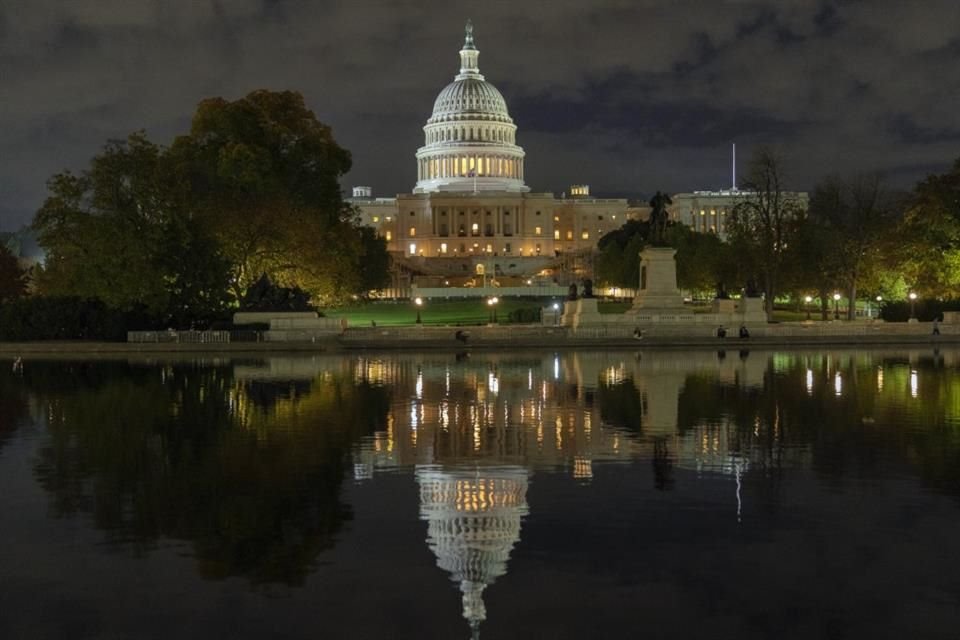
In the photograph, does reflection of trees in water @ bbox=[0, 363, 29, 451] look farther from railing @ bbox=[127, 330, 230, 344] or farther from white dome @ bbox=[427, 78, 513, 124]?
white dome @ bbox=[427, 78, 513, 124]

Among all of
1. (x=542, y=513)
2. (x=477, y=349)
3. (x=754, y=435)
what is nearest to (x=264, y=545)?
(x=542, y=513)

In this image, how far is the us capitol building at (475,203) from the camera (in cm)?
17788

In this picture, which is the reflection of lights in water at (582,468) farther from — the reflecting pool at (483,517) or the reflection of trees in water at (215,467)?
the reflection of trees in water at (215,467)

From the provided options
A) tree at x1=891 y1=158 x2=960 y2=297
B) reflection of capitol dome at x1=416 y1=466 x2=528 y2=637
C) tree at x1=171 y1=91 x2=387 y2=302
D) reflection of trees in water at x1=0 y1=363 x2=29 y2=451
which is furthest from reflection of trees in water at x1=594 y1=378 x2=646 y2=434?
tree at x1=891 y1=158 x2=960 y2=297

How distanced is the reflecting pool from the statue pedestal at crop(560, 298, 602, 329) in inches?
1112

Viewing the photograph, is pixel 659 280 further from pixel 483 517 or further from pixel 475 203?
pixel 475 203

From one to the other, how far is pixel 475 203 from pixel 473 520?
164833 mm

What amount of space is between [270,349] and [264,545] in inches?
1487

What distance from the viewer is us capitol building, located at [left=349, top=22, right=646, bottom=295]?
178 metres

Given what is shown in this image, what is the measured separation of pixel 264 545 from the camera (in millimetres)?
13609

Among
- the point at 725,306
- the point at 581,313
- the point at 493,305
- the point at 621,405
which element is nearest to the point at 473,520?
the point at 621,405

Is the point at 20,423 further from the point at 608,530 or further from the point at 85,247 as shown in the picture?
the point at 85,247

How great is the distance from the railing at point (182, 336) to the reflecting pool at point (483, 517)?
24476 mm

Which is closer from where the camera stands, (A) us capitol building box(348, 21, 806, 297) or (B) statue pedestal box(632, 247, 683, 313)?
(B) statue pedestal box(632, 247, 683, 313)
